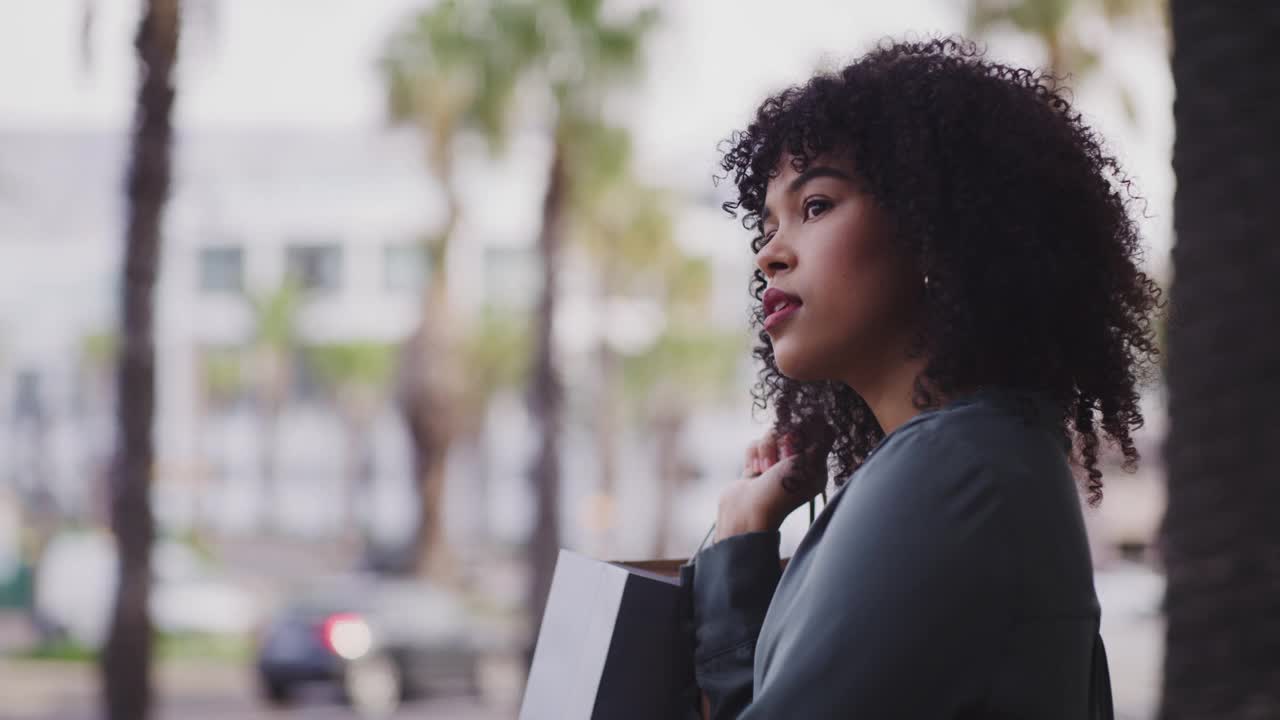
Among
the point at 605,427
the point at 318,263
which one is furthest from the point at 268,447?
the point at 605,427

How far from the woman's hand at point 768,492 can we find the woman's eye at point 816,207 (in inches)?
12.5

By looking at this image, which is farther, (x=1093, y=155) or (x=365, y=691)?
(x=365, y=691)

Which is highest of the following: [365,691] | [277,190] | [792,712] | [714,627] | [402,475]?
[277,190]

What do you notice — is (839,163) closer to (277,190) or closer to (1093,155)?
(1093,155)

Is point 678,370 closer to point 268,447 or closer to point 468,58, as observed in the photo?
point 468,58

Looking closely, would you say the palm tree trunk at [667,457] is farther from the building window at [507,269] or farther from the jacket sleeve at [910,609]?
the jacket sleeve at [910,609]

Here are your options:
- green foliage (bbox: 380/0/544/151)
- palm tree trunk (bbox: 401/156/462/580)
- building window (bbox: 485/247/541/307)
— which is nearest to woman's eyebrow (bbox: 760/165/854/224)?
green foliage (bbox: 380/0/544/151)

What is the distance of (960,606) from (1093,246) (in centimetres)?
47

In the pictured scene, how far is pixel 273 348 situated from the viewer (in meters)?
52.4

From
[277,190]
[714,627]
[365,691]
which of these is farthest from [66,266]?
[714,627]

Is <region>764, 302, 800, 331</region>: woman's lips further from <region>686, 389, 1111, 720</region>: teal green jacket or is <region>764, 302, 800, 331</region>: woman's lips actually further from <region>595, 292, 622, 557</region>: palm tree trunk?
<region>595, 292, 622, 557</region>: palm tree trunk

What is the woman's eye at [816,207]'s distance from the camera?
1.50 meters

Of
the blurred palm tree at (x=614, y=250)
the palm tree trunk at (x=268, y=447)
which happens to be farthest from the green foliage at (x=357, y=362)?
the blurred palm tree at (x=614, y=250)

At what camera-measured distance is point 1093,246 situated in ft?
4.91
